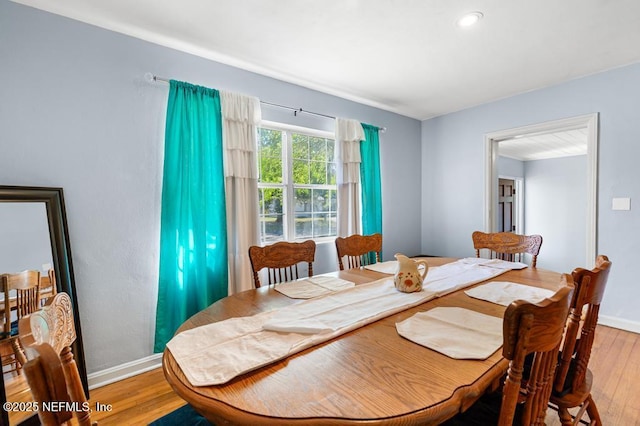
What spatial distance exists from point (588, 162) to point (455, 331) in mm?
2997

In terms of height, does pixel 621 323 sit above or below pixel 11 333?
below

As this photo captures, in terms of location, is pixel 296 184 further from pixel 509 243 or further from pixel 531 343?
pixel 531 343

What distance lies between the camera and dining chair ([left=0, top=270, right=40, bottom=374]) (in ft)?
4.97

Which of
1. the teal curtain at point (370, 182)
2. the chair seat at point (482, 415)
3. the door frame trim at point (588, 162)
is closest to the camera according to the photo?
the chair seat at point (482, 415)

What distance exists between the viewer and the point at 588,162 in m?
2.90

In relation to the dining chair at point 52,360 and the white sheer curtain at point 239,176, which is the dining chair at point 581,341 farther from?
the white sheer curtain at point 239,176

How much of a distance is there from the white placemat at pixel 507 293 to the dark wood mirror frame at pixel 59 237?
91.1 inches

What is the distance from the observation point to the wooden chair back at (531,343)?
68 cm

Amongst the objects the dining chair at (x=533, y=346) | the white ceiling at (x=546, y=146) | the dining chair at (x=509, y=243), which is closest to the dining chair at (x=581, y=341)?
the dining chair at (x=533, y=346)

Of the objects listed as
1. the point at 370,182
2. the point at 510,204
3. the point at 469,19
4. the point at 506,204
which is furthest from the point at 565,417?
the point at 510,204

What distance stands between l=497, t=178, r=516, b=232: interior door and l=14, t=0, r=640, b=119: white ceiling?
119 inches

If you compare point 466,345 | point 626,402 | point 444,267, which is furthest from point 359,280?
point 626,402

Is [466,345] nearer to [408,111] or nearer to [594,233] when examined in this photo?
[594,233]

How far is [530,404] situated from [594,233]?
9.59 feet
